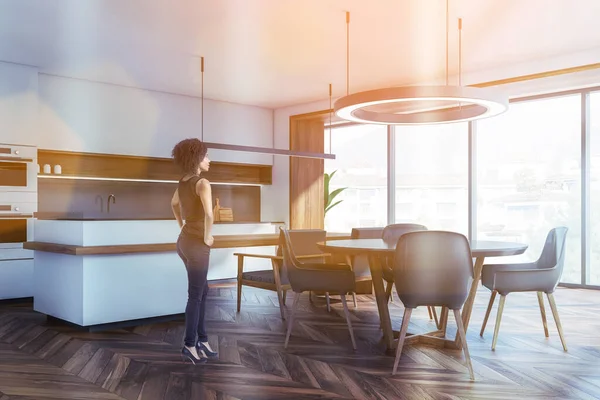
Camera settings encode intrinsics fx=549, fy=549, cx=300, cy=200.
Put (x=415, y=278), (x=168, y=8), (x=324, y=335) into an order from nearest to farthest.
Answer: (x=415, y=278)
(x=324, y=335)
(x=168, y=8)

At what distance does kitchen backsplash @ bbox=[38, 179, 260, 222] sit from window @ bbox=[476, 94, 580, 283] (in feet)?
12.3

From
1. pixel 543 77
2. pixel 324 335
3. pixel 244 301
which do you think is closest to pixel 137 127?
pixel 244 301

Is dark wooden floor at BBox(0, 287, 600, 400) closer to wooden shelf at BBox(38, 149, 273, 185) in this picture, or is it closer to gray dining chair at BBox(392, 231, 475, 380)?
gray dining chair at BBox(392, 231, 475, 380)

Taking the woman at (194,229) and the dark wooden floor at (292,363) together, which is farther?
the woman at (194,229)

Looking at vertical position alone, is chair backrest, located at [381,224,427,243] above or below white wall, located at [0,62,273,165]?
below

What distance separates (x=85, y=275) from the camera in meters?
4.47

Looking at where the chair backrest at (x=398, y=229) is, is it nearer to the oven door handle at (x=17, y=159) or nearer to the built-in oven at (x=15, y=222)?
the built-in oven at (x=15, y=222)

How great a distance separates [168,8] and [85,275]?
232 centimetres

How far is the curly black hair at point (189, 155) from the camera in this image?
141 inches

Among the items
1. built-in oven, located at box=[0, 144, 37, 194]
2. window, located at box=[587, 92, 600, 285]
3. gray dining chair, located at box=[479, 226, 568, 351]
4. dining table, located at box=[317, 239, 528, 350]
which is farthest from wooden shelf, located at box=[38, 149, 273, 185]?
gray dining chair, located at box=[479, 226, 568, 351]

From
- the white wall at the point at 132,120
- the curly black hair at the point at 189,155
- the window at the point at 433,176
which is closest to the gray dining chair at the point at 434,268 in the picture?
the curly black hair at the point at 189,155

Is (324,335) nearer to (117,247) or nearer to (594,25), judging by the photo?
(117,247)

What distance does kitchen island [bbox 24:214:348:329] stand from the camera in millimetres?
4492

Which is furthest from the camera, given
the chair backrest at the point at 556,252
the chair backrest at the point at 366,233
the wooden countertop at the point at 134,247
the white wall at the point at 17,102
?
the white wall at the point at 17,102
